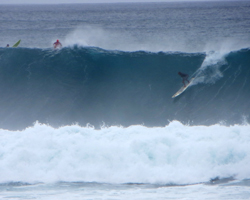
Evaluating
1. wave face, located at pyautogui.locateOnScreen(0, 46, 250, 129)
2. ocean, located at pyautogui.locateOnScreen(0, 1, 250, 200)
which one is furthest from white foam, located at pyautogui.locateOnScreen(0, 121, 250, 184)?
wave face, located at pyautogui.locateOnScreen(0, 46, 250, 129)

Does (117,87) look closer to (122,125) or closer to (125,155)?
(122,125)

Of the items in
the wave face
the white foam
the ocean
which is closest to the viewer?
the ocean

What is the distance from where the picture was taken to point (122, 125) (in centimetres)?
1163

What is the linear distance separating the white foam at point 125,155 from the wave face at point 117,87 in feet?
5.90

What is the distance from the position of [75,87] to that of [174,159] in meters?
6.02

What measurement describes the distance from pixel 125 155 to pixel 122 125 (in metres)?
2.54

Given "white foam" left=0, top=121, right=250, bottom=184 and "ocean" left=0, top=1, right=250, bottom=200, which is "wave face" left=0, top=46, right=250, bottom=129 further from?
"white foam" left=0, top=121, right=250, bottom=184

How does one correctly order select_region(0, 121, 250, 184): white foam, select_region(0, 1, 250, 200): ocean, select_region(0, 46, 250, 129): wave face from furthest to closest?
select_region(0, 46, 250, 129): wave face → select_region(0, 121, 250, 184): white foam → select_region(0, 1, 250, 200): ocean

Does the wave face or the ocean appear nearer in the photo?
the ocean

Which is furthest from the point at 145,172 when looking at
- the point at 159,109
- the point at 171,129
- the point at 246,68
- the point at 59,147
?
the point at 246,68

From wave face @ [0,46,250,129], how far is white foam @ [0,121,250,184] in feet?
5.90

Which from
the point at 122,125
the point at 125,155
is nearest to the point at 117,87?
the point at 122,125

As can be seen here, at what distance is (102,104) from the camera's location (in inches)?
499

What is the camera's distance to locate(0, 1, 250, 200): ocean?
8266mm
